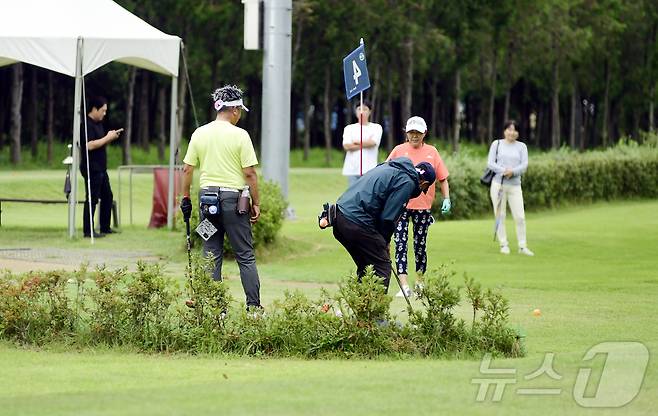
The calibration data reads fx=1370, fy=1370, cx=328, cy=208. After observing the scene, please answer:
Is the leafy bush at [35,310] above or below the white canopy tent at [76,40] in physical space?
below

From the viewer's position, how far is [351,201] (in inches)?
431

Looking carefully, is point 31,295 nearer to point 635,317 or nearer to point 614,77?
point 635,317

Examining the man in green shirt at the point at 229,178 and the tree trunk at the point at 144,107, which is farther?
the tree trunk at the point at 144,107

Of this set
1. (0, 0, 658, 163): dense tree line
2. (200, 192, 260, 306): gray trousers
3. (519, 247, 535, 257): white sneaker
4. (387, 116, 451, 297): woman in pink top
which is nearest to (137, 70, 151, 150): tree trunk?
(0, 0, 658, 163): dense tree line

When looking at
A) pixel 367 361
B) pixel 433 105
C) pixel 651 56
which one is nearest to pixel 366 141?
pixel 367 361

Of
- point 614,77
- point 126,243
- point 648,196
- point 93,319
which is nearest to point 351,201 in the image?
point 93,319

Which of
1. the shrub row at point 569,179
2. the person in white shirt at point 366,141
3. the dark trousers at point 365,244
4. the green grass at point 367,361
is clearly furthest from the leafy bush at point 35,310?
the shrub row at point 569,179

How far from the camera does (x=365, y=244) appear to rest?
35.8 feet

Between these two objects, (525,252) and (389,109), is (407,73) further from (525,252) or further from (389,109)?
(525,252)

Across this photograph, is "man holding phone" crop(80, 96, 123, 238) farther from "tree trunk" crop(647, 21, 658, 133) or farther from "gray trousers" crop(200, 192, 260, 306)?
"tree trunk" crop(647, 21, 658, 133)

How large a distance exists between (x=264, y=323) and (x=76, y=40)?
32.7 feet

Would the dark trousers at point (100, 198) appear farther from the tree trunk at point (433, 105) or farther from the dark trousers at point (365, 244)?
the tree trunk at point (433, 105)

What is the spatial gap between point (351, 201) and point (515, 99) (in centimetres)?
6661

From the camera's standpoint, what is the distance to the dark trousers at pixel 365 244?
35.7ft
